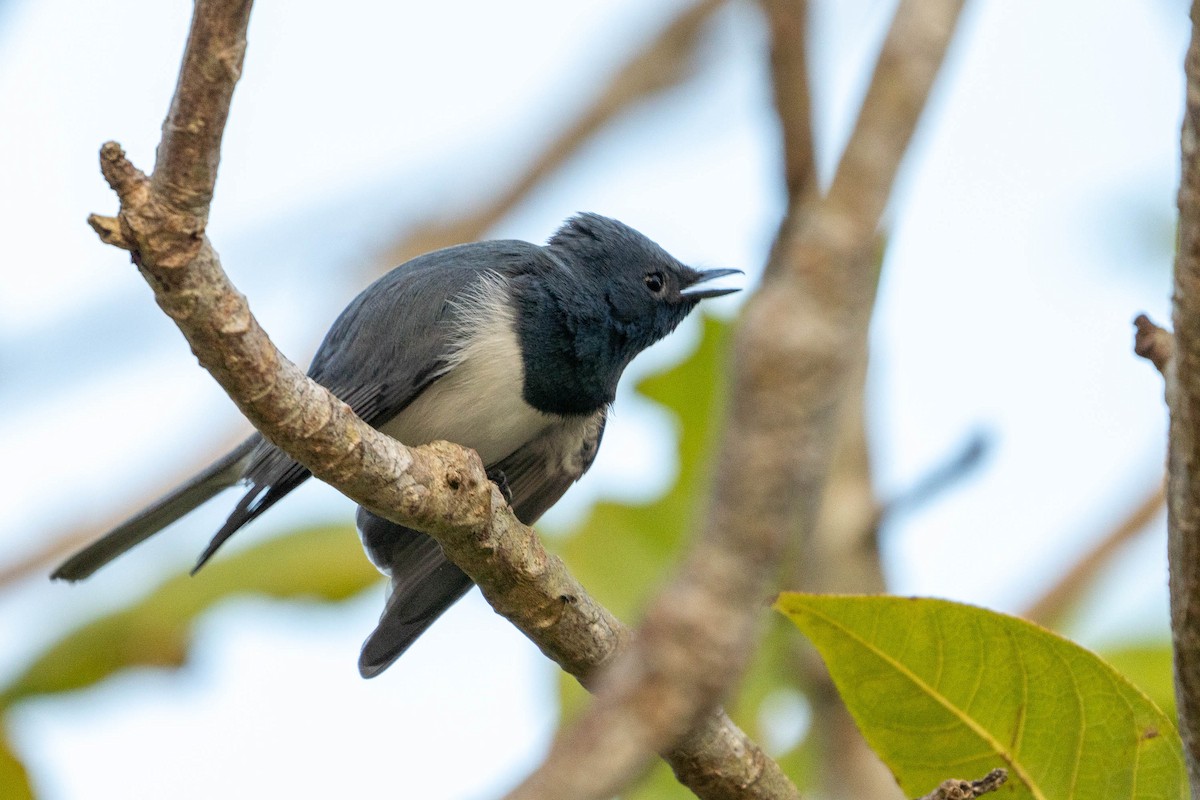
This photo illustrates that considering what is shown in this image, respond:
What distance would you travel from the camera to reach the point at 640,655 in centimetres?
135

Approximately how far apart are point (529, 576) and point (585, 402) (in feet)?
Result: 4.86

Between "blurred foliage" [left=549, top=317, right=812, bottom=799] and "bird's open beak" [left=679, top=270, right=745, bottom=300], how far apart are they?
0.28 meters

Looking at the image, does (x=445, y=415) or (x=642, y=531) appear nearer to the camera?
(x=445, y=415)

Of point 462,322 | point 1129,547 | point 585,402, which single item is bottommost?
point 1129,547

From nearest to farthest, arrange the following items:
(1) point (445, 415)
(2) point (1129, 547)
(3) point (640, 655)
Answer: (3) point (640, 655)
(1) point (445, 415)
(2) point (1129, 547)

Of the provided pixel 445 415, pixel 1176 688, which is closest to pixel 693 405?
pixel 445 415

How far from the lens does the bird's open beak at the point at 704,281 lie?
4.93 meters

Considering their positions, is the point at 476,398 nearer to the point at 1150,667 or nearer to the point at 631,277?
the point at 631,277

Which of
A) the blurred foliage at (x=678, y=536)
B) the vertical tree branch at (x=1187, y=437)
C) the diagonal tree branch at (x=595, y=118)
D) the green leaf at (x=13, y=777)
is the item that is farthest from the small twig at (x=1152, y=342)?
the diagonal tree branch at (x=595, y=118)

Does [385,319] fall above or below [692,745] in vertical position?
above

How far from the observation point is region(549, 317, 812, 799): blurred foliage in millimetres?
5164

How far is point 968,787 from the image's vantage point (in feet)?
8.50

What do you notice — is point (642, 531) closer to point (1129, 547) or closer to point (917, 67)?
point (1129, 547)

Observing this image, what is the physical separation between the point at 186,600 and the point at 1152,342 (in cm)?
415
